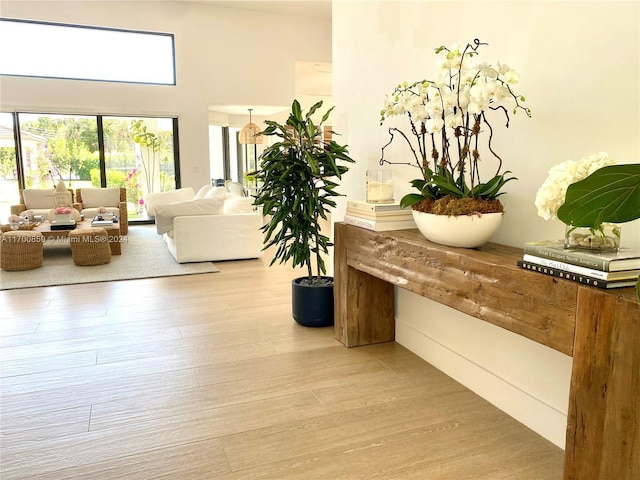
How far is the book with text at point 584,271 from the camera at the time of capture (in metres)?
1.39

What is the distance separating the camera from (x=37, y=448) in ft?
6.65

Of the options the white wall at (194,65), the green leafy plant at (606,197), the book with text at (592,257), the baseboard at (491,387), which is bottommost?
the baseboard at (491,387)

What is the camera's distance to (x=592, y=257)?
4.76 ft

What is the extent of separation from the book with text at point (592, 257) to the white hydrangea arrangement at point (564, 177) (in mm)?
132

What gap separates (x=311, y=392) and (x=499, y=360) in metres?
0.95

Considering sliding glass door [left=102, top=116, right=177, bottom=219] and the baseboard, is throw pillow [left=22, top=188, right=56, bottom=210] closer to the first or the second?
sliding glass door [left=102, top=116, right=177, bottom=219]

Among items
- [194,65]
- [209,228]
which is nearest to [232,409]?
[209,228]

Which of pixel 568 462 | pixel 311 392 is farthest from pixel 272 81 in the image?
pixel 568 462

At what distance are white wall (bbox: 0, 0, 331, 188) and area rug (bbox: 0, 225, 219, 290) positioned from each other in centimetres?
363

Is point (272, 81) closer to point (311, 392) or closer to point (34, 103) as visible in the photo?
point (34, 103)

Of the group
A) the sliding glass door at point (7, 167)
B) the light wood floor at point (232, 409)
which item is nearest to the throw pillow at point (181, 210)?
the light wood floor at point (232, 409)

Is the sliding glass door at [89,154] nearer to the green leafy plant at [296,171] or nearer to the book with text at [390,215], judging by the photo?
the green leafy plant at [296,171]

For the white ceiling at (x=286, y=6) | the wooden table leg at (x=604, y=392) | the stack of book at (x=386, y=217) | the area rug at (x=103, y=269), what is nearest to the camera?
the wooden table leg at (x=604, y=392)

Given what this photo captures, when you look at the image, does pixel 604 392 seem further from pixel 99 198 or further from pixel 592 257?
pixel 99 198
